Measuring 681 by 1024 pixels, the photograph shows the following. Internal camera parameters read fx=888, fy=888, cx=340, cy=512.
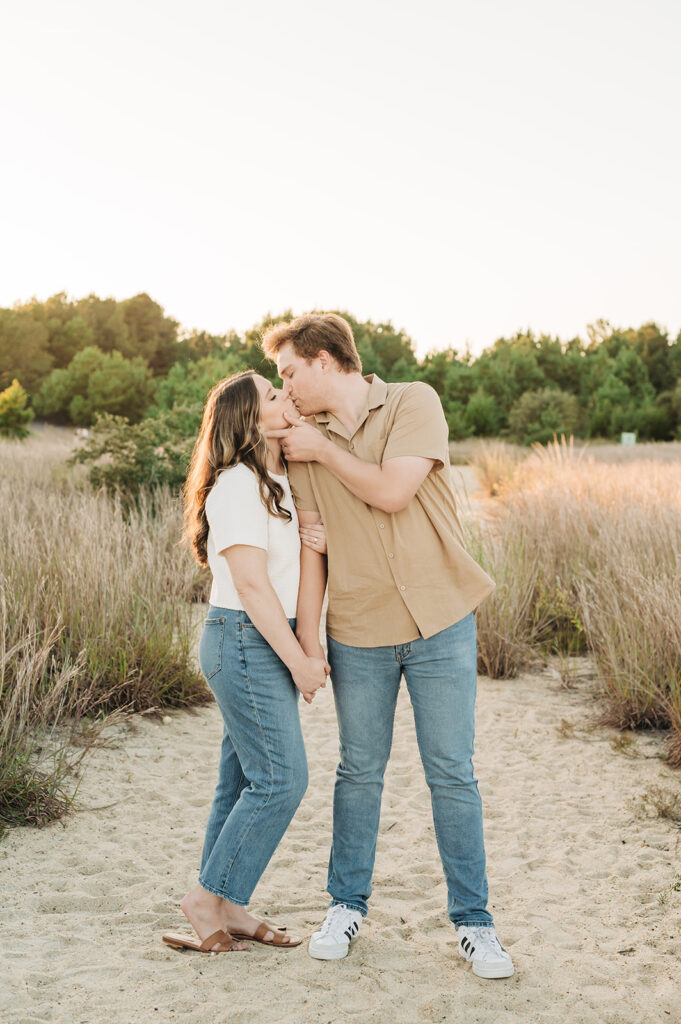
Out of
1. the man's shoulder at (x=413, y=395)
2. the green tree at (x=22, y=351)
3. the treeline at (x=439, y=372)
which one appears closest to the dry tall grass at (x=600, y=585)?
the man's shoulder at (x=413, y=395)

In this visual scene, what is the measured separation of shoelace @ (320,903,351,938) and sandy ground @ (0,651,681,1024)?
112 millimetres

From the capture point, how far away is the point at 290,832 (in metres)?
4.32

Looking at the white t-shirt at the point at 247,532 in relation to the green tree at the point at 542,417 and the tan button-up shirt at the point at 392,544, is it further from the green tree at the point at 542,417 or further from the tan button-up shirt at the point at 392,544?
the green tree at the point at 542,417

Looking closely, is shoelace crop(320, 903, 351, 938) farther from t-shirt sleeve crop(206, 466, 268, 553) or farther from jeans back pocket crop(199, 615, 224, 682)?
t-shirt sleeve crop(206, 466, 268, 553)

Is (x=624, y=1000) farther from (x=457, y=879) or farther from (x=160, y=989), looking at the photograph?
(x=160, y=989)

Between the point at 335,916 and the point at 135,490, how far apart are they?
780 cm

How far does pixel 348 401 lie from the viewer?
2.97m

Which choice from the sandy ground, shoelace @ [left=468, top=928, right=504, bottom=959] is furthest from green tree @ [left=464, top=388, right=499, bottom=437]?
shoelace @ [left=468, top=928, right=504, bottom=959]

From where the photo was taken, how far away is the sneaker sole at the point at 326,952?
3010 mm

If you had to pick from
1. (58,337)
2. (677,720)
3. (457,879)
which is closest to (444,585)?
(457,879)

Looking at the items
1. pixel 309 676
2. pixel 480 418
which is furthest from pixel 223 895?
pixel 480 418

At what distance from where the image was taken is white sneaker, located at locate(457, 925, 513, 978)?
9.46 feet

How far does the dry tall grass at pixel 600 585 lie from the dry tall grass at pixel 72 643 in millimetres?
2447

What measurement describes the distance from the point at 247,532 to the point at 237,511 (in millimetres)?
73
